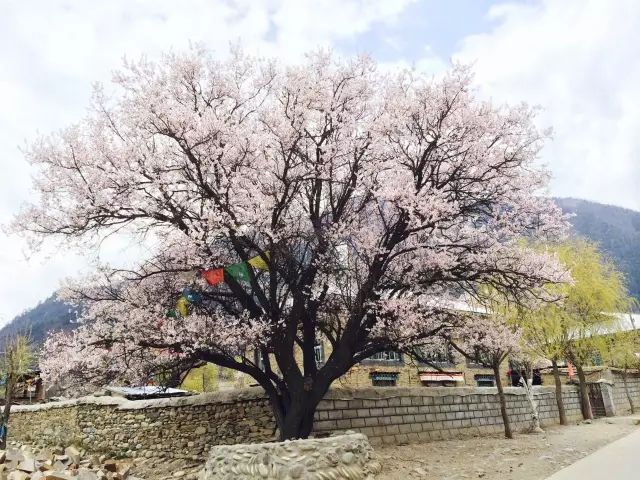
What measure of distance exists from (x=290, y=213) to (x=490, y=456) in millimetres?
8089

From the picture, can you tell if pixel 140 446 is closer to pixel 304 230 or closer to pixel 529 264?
pixel 304 230

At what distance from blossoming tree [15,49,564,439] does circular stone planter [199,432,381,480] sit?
2.57 metres

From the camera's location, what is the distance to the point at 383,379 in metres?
26.5

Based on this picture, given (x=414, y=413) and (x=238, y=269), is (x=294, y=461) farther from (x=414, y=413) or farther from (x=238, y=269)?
(x=414, y=413)

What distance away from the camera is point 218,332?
12.0 m

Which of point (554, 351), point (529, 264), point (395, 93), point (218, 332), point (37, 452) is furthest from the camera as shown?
point (554, 351)

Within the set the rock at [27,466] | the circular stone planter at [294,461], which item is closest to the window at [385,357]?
the circular stone planter at [294,461]

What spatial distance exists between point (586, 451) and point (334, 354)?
758 cm

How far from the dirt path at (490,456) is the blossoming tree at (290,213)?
8.28ft

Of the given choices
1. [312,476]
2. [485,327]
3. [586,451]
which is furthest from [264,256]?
[586,451]

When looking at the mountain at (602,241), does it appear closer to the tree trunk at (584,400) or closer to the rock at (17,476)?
the tree trunk at (584,400)

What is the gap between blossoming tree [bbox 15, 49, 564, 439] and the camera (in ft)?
39.6

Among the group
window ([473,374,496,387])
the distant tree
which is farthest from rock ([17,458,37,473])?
window ([473,374,496,387])

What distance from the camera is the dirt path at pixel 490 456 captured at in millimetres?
11508
